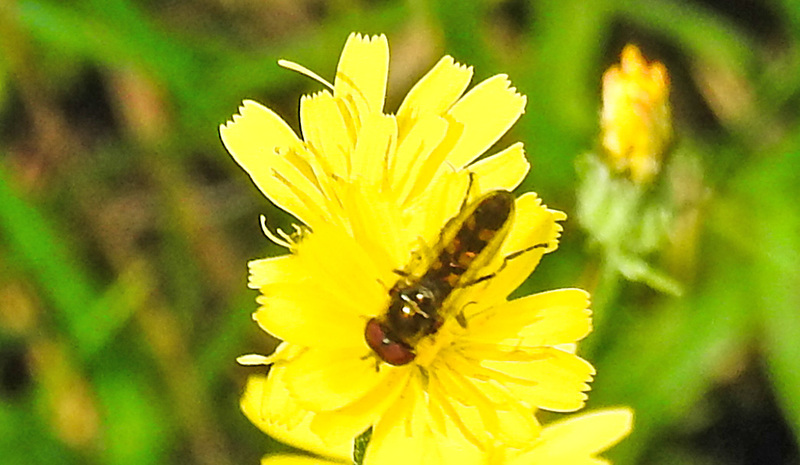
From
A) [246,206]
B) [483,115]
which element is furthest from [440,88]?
[246,206]

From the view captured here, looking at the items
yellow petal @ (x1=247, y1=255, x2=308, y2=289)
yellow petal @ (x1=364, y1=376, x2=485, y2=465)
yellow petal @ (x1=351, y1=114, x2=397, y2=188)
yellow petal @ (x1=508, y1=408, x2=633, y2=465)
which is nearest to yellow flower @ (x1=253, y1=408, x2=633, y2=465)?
yellow petal @ (x1=508, y1=408, x2=633, y2=465)

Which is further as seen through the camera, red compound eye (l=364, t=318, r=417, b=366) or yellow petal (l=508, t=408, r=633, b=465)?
yellow petal (l=508, t=408, r=633, b=465)

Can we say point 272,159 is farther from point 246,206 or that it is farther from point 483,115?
point 246,206

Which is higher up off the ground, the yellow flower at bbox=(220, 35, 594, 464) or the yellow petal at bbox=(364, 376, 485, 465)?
the yellow flower at bbox=(220, 35, 594, 464)

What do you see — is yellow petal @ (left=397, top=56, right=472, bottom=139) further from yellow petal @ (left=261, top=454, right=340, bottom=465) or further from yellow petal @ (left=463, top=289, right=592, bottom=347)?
yellow petal @ (left=261, top=454, right=340, bottom=465)

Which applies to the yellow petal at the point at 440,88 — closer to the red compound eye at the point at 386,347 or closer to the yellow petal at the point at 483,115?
the yellow petal at the point at 483,115

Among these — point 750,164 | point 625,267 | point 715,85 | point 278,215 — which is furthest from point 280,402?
point 715,85

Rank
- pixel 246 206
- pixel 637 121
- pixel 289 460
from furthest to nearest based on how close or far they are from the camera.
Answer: pixel 246 206, pixel 637 121, pixel 289 460
